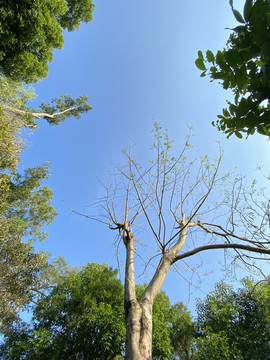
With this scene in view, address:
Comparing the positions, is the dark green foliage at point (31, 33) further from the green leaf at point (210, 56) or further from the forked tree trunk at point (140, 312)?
the forked tree trunk at point (140, 312)

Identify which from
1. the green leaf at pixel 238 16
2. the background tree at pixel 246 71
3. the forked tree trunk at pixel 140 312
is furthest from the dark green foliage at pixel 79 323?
the green leaf at pixel 238 16

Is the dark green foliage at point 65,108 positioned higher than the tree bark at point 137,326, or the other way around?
the dark green foliage at point 65,108

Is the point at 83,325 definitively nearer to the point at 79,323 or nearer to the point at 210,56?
the point at 79,323

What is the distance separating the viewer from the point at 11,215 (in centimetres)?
1123

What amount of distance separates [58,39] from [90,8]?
2.26m

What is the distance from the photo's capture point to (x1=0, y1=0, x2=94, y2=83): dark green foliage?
5.88 meters

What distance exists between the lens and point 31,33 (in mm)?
6332

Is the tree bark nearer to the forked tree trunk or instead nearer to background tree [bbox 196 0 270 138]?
the forked tree trunk

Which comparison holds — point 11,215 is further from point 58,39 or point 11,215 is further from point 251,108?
point 251,108

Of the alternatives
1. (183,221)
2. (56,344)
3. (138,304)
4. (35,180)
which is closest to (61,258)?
(35,180)

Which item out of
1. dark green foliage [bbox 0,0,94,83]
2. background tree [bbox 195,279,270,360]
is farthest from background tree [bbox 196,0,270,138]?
background tree [bbox 195,279,270,360]

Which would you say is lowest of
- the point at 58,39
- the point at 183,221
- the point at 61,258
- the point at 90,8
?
the point at 183,221

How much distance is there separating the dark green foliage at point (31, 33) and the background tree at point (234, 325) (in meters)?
13.0

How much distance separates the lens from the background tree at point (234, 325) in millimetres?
8359
